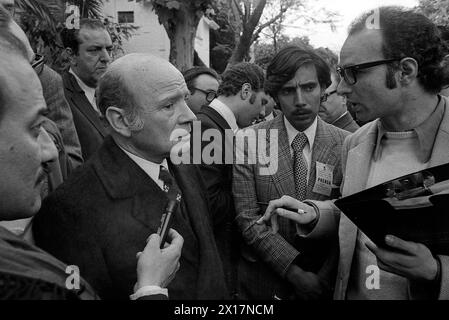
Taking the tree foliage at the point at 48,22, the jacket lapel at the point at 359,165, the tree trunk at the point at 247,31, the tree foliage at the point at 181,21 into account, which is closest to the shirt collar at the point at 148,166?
the jacket lapel at the point at 359,165

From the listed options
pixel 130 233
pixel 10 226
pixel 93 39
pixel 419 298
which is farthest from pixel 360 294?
pixel 93 39

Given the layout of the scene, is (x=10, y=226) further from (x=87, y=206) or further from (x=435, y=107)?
(x=435, y=107)

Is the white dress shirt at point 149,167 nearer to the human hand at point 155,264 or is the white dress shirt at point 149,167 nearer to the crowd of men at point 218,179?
the crowd of men at point 218,179

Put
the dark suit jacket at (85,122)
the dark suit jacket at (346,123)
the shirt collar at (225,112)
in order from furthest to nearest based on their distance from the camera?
the dark suit jacket at (346,123) → the shirt collar at (225,112) → the dark suit jacket at (85,122)

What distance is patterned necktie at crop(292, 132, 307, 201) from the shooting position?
2.71 m

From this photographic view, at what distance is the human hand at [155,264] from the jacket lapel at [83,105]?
76.4 inches

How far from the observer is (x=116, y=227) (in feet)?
6.14

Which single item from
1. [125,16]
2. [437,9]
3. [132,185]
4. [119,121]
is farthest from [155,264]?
[125,16]

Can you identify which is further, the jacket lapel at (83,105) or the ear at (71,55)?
the ear at (71,55)

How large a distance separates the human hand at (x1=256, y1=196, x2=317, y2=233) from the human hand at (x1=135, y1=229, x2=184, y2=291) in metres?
0.63

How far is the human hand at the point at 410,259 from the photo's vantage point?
1.69m

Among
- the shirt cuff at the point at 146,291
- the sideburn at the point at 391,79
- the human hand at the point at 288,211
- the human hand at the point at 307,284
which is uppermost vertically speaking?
the sideburn at the point at 391,79

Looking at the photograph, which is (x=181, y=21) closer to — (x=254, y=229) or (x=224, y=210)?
(x=224, y=210)
